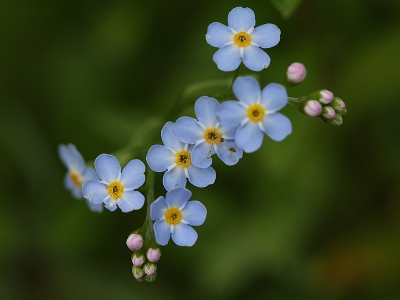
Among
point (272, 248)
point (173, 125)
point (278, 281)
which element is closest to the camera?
point (173, 125)

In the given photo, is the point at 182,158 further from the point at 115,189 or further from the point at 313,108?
the point at 313,108

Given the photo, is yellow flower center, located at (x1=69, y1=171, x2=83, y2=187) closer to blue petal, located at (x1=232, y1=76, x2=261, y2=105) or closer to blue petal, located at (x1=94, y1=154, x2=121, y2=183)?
blue petal, located at (x1=94, y1=154, x2=121, y2=183)

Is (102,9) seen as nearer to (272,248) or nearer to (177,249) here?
(177,249)

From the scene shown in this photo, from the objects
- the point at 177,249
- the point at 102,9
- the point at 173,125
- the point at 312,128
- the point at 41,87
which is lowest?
the point at 177,249

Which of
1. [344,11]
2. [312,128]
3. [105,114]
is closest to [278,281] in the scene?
[312,128]

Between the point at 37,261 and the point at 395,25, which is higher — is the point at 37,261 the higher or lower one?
the lower one

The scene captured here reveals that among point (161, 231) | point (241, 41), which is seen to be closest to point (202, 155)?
point (161, 231)

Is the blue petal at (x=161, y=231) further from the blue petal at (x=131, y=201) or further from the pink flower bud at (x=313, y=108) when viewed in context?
the pink flower bud at (x=313, y=108)

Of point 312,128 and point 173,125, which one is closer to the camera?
point 173,125
